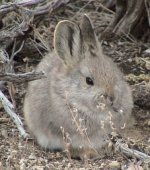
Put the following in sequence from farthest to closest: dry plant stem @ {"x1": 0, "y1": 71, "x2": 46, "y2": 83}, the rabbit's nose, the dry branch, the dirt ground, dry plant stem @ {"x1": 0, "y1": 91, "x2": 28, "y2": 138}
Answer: the dry branch → dry plant stem @ {"x1": 0, "y1": 91, "x2": 28, "y2": 138} → dry plant stem @ {"x1": 0, "y1": 71, "x2": 46, "y2": 83} → the dirt ground → the rabbit's nose

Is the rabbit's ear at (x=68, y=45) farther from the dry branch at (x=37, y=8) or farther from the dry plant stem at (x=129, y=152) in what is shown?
the dry branch at (x=37, y=8)

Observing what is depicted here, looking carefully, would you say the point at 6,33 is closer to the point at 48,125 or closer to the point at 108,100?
the point at 48,125

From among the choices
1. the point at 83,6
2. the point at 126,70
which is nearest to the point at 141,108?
the point at 126,70

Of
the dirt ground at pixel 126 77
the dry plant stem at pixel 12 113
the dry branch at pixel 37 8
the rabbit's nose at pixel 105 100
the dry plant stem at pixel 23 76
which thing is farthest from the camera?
the dry branch at pixel 37 8

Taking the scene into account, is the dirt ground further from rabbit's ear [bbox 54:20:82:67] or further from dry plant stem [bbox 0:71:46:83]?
rabbit's ear [bbox 54:20:82:67]

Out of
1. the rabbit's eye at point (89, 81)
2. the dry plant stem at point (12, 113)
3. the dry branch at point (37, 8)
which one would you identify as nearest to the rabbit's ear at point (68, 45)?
the rabbit's eye at point (89, 81)

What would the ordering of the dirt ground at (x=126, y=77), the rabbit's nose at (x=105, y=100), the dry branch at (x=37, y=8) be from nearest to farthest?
the rabbit's nose at (x=105, y=100) → the dirt ground at (x=126, y=77) → the dry branch at (x=37, y=8)

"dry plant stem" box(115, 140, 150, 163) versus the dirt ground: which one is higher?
"dry plant stem" box(115, 140, 150, 163)

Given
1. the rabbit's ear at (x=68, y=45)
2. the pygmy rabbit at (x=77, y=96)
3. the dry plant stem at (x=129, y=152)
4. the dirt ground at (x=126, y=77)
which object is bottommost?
the dirt ground at (x=126, y=77)

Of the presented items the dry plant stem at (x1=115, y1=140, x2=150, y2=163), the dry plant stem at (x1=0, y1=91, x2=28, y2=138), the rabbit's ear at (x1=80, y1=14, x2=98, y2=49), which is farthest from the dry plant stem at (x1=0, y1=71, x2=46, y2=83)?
the dry plant stem at (x1=115, y1=140, x2=150, y2=163)

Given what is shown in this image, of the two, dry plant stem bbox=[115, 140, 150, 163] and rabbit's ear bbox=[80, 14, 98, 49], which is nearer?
dry plant stem bbox=[115, 140, 150, 163]
